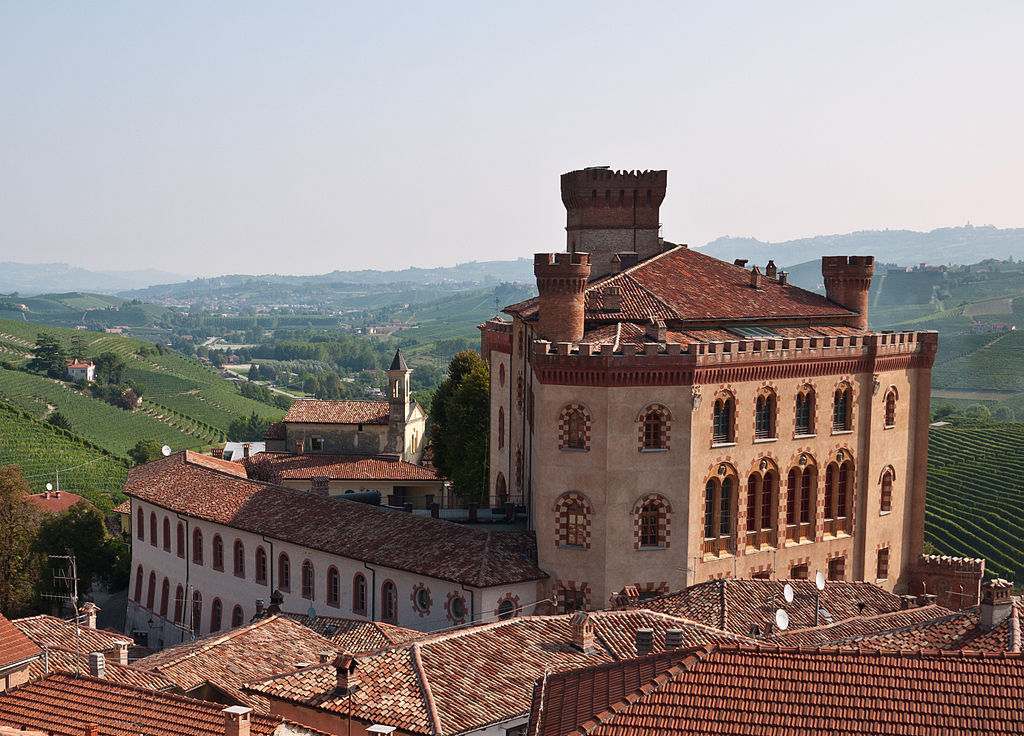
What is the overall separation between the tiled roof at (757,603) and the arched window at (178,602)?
963 inches

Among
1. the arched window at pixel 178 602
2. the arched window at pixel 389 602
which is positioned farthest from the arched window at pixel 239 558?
the arched window at pixel 389 602

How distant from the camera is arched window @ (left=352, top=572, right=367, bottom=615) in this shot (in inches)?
1642

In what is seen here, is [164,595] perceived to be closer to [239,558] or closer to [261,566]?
[239,558]

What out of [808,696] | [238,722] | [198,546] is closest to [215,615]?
[198,546]

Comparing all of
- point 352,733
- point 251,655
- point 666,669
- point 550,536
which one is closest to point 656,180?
point 550,536

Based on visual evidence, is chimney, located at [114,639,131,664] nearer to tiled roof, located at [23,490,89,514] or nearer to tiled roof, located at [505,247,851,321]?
tiled roof, located at [505,247,851,321]

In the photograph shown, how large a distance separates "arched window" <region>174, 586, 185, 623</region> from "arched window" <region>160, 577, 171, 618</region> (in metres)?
0.91

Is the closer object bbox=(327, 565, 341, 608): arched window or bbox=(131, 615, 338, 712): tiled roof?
bbox=(131, 615, 338, 712): tiled roof

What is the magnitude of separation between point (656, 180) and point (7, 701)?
1487 inches

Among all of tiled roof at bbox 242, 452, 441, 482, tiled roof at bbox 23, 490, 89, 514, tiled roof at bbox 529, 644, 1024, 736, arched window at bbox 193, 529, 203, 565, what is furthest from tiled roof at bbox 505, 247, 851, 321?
tiled roof at bbox 23, 490, 89, 514

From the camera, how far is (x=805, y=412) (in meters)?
43.2

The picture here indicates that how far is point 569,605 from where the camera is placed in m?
39.4

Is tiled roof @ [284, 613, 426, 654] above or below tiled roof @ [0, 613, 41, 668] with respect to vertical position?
below

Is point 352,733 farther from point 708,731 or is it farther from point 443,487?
point 443,487
